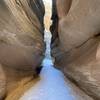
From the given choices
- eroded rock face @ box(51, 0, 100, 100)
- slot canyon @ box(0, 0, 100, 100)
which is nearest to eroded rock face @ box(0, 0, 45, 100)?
slot canyon @ box(0, 0, 100, 100)

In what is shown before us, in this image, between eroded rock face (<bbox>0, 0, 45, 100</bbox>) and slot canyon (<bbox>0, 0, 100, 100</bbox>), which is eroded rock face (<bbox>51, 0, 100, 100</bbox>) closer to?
slot canyon (<bbox>0, 0, 100, 100</bbox>)

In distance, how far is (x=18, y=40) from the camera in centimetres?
101

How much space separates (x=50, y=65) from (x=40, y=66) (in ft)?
0.26

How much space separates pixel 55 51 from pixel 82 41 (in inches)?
11.2

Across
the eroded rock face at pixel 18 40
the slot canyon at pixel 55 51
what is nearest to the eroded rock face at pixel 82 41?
the slot canyon at pixel 55 51

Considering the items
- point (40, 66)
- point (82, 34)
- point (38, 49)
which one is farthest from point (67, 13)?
point (40, 66)

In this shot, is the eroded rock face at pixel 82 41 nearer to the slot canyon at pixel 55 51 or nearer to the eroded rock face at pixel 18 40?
the slot canyon at pixel 55 51

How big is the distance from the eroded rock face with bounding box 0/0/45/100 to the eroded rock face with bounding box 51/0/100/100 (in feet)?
0.44

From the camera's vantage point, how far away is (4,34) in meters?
0.96

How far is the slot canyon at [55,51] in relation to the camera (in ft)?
3.01

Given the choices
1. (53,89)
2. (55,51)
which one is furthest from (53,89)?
(55,51)

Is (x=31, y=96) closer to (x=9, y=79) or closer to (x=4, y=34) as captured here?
(x=9, y=79)

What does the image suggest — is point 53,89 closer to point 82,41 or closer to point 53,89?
point 53,89

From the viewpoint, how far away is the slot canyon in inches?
36.1
